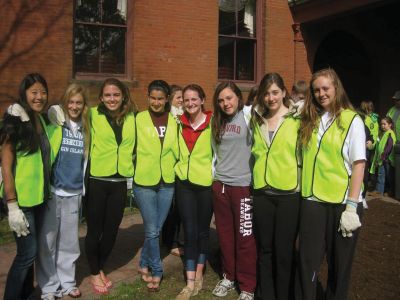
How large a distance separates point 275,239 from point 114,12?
6361mm

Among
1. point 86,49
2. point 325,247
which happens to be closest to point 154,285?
point 325,247

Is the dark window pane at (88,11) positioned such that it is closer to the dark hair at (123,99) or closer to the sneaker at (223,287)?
the dark hair at (123,99)

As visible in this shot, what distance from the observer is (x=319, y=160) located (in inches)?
129

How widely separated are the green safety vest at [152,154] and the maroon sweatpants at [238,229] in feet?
1.62

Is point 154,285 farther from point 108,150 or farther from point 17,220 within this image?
point 17,220

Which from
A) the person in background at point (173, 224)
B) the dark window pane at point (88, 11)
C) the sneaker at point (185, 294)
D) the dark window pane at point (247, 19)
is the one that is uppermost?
the dark window pane at point (247, 19)

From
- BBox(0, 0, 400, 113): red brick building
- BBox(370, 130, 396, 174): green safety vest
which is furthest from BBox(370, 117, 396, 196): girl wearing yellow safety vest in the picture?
BBox(0, 0, 400, 113): red brick building

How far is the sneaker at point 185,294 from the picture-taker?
13.9ft

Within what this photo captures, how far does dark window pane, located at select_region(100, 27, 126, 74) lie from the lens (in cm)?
858

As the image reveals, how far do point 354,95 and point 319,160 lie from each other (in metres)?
9.74

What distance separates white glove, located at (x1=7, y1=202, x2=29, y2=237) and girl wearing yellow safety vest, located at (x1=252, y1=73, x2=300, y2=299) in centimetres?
187

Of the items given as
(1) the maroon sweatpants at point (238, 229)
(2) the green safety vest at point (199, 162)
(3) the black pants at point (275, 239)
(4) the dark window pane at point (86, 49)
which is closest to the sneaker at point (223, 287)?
(1) the maroon sweatpants at point (238, 229)

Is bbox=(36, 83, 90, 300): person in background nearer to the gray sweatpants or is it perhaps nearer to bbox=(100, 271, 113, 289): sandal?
the gray sweatpants

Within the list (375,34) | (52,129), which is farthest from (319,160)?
(375,34)
